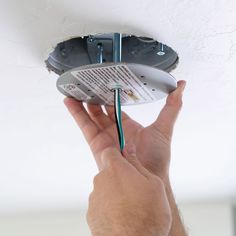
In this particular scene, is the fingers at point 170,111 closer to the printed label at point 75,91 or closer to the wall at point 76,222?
the printed label at point 75,91

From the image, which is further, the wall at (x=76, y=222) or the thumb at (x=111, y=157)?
the wall at (x=76, y=222)

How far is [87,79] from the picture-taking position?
0.68m

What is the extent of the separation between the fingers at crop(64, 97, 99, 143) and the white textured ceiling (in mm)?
78

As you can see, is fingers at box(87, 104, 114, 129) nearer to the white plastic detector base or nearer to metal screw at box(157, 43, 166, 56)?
the white plastic detector base

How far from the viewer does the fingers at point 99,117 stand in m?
0.85

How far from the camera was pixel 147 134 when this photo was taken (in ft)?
2.65

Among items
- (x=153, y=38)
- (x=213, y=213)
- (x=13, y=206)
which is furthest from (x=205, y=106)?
(x=13, y=206)

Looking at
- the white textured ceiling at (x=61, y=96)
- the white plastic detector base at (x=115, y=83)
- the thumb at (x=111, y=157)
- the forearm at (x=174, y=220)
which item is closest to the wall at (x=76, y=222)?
the white textured ceiling at (x=61, y=96)

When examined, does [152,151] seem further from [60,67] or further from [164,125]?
[60,67]

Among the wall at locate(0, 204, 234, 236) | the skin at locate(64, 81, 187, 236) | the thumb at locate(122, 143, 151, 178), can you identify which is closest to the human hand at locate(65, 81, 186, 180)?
the skin at locate(64, 81, 187, 236)

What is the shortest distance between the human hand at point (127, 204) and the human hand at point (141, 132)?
0.65 ft

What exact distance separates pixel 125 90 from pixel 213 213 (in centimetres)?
143

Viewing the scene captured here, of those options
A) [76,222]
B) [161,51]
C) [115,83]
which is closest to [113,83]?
[115,83]

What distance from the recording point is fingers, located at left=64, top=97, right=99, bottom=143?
0.81m
